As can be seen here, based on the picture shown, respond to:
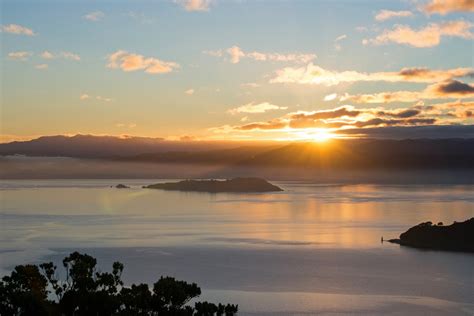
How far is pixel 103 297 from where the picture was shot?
33.0m

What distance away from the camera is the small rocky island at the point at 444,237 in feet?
375

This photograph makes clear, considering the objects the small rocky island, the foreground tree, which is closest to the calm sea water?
the small rocky island

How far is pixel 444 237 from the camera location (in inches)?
4616

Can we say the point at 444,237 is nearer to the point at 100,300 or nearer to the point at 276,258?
the point at 276,258

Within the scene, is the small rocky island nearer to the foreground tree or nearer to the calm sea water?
the calm sea water

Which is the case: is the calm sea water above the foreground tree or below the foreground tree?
below

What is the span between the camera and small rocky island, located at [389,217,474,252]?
114438 millimetres

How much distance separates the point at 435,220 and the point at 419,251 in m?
64.0

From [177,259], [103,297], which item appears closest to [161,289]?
[103,297]

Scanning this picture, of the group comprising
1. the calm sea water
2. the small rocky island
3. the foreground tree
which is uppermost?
the foreground tree

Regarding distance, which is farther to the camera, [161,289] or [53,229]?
[53,229]

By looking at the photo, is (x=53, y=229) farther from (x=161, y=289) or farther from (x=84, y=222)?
(x=161, y=289)

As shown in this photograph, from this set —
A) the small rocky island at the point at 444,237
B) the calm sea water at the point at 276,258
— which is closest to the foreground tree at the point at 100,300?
the calm sea water at the point at 276,258

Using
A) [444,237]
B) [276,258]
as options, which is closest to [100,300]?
[276,258]
